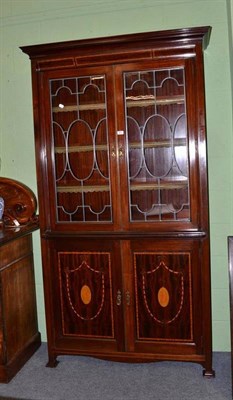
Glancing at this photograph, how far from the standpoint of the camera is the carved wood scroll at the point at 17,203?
309 centimetres

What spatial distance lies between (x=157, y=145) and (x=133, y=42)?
0.67 meters

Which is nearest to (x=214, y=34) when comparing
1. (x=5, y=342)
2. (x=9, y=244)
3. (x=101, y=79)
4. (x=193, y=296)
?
(x=101, y=79)

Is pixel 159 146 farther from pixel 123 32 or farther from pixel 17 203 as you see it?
pixel 17 203

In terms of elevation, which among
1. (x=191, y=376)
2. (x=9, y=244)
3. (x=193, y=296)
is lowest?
(x=191, y=376)

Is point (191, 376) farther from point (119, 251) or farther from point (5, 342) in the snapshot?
point (5, 342)

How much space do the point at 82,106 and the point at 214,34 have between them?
106 centimetres

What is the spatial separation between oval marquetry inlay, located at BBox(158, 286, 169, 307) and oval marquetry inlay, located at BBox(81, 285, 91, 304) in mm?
491

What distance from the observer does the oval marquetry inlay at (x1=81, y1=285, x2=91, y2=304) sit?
2861mm

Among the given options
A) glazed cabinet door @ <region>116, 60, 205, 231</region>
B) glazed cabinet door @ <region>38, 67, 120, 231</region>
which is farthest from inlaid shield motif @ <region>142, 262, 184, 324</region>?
glazed cabinet door @ <region>38, 67, 120, 231</region>

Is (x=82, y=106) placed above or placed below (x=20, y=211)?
above

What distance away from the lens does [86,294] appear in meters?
2.87

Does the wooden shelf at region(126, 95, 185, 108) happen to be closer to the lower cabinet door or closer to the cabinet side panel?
the lower cabinet door

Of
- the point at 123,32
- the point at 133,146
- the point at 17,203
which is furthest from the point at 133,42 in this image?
the point at 17,203

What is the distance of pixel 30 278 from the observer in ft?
10.3
